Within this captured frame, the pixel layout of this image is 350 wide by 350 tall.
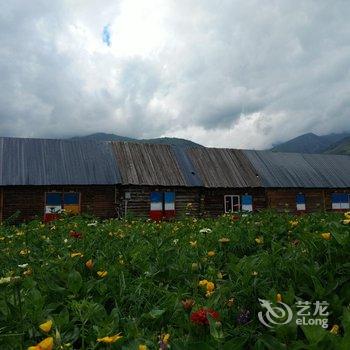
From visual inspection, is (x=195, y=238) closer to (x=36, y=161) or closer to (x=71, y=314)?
(x=71, y=314)

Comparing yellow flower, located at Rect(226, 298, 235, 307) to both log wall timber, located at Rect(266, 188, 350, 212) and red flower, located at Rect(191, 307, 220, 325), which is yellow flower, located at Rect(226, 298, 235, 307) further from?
log wall timber, located at Rect(266, 188, 350, 212)

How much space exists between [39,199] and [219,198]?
1180cm

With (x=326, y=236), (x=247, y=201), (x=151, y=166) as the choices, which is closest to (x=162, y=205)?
(x=151, y=166)

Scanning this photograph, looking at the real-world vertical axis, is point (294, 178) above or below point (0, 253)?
above

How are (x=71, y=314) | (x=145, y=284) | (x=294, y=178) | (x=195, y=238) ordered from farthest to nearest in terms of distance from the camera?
(x=294, y=178) < (x=195, y=238) < (x=145, y=284) < (x=71, y=314)

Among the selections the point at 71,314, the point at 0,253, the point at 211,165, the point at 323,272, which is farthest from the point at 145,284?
the point at 211,165

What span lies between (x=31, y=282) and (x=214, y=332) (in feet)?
5.70

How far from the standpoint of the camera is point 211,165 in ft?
83.9

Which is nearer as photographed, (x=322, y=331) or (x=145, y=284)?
(x=322, y=331)

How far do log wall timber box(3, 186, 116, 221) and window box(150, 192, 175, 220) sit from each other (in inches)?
103

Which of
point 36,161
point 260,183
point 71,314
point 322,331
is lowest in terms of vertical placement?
point 71,314

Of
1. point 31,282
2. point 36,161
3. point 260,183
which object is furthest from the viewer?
point 260,183

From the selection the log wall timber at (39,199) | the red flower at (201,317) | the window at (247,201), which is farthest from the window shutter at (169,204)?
the red flower at (201,317)

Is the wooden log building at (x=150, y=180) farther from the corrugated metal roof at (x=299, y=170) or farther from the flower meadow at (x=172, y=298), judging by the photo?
the flower meadow at (x=172, y=298)
